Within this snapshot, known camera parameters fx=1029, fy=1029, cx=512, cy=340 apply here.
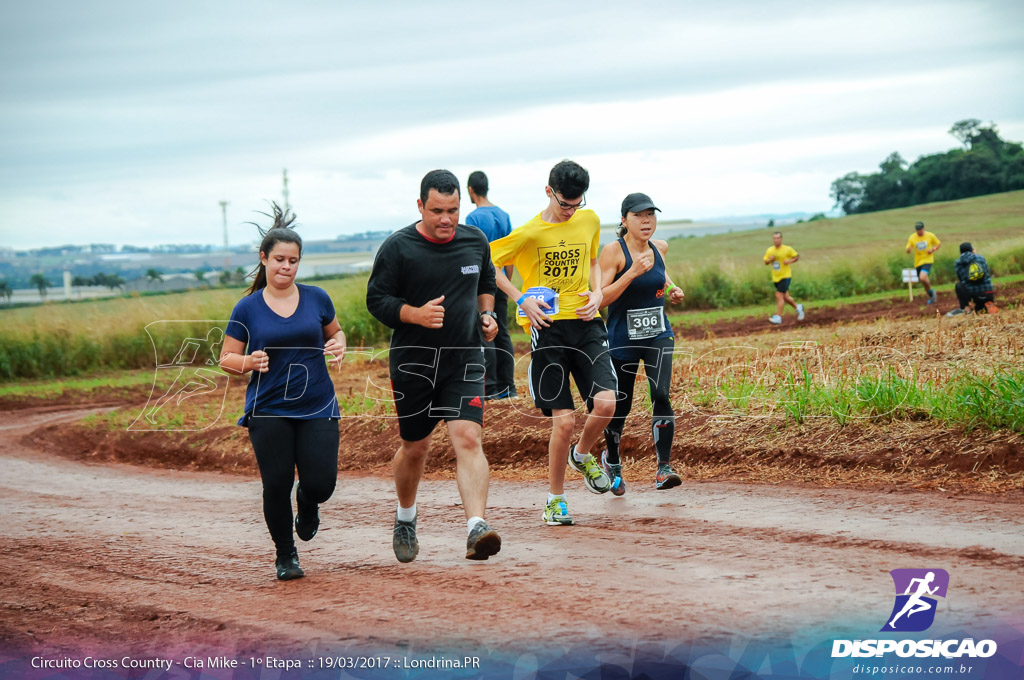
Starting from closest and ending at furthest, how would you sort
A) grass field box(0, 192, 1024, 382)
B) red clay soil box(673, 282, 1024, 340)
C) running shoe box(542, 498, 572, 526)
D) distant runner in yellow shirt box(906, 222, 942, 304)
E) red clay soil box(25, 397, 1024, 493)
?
running shoe box(542, 498, 572, 526) → red clay soil box(25, 397, 1024, 493) → red clay soil box(673, 282, 1024, 340) → grass field box(0, 192, 1024, 382) → distant runner in yellow shirt box(906, 222, 942, 304)

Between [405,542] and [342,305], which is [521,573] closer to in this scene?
[405,542]

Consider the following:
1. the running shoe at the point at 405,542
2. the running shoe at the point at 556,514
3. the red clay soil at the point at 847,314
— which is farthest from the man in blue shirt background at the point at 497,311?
the red clay soil at the point at 847,314

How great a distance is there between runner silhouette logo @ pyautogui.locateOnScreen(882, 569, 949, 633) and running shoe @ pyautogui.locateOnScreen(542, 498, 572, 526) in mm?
2621

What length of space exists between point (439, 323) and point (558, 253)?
1.60 metres

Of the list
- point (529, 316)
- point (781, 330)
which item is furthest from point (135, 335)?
point (529, 316)

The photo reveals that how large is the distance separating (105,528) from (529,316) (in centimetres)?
406

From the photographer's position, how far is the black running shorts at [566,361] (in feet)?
24.4

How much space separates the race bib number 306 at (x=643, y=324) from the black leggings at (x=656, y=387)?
79 mm

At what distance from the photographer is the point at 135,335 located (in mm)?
25578

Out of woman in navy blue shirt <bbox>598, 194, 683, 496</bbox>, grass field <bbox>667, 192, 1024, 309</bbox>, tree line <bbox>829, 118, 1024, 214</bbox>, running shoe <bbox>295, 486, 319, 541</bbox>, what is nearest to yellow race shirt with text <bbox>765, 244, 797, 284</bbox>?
grass field <bbox>667, 192, 1024, 309</bbox>

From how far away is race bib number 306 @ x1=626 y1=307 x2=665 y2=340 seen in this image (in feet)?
27.2

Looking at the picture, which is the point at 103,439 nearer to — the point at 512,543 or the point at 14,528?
the point at 14,528

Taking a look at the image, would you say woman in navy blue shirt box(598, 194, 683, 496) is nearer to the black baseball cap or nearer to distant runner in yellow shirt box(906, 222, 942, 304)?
the black baseball cap

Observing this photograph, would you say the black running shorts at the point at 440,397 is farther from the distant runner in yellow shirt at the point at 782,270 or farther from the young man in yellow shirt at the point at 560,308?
the distant runner in yellow shirt at the point at 782,270
